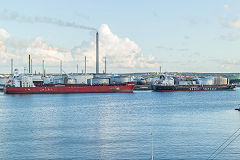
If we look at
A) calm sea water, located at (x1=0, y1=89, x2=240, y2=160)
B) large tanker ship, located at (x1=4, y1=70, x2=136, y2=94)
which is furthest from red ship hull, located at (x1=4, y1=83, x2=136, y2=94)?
calm sea water, located at (x1=0, y1=89, x2=240, y2=160)

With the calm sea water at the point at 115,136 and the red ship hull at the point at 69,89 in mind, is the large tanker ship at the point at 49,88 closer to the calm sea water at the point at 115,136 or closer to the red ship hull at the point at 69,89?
the red ship hull at the point at 69,89

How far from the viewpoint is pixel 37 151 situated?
23.8 meters

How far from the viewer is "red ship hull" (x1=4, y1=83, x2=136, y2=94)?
87375 mm

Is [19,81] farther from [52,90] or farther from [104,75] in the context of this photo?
[104,75]

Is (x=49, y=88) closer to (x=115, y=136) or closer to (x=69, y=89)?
(x=69, y=89)

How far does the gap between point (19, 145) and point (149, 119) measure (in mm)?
16297

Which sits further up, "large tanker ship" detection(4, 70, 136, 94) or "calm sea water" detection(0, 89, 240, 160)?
"large tanker ship" detection(4, 70, 136, 94)

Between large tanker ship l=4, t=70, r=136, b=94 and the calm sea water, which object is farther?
large tanker ship l=4, t=70, r=136, b=94

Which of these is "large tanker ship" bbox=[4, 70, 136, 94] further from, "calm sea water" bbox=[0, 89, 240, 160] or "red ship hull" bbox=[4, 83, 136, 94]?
"calm sea water" bbox=[0, 89, 240, 160]

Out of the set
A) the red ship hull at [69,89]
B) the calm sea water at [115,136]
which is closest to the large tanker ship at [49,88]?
the red ship hull at [69,89]

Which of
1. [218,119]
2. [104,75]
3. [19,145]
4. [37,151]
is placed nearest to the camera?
[37,151]

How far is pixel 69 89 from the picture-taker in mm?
91375

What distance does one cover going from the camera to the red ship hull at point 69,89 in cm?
8738

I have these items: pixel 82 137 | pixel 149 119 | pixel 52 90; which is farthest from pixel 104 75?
pixel 82 137
